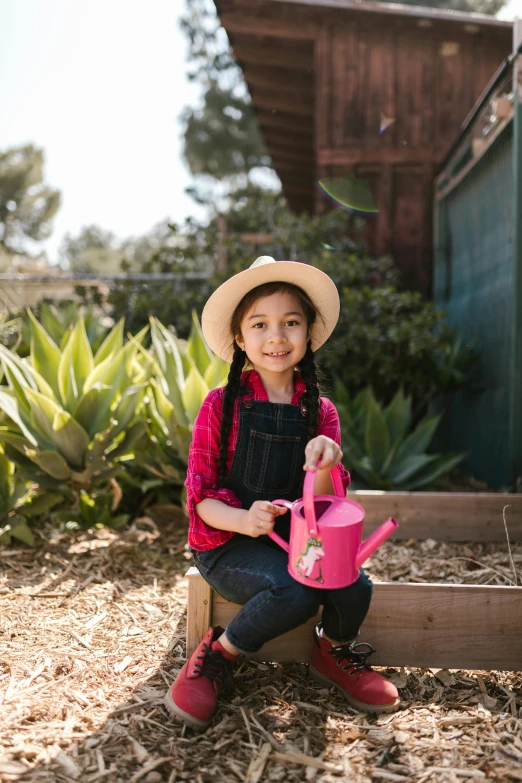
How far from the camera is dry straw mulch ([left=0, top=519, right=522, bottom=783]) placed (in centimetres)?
154

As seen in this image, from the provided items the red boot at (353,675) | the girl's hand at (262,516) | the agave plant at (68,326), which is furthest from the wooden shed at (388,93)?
the girl's hand at (262,516)

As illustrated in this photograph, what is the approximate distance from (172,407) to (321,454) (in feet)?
5.41

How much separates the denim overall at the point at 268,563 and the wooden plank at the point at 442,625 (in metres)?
0.19

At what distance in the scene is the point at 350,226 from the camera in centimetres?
665

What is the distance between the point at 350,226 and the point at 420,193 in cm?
78

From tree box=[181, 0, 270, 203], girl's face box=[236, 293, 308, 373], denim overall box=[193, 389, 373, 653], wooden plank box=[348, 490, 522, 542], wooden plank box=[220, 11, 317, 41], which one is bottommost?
wooden plank box=[348, 490, 522, 542]

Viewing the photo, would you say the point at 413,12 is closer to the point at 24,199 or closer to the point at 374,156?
the point at 374,156

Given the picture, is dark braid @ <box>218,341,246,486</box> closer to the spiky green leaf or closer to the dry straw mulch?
the dry straw mulch

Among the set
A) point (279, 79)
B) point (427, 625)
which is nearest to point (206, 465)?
point (427, 625)

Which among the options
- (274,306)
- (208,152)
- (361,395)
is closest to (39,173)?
(208,152)

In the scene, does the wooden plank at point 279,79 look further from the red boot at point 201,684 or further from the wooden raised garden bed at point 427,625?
the red boot at point 201,684

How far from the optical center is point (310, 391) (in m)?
2.00

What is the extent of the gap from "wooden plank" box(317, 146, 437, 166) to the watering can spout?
589cm

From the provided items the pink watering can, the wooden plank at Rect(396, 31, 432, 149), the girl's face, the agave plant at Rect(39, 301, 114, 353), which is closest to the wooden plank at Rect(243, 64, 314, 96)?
the wooden plank at Rect(396, 31, 432, 149)
